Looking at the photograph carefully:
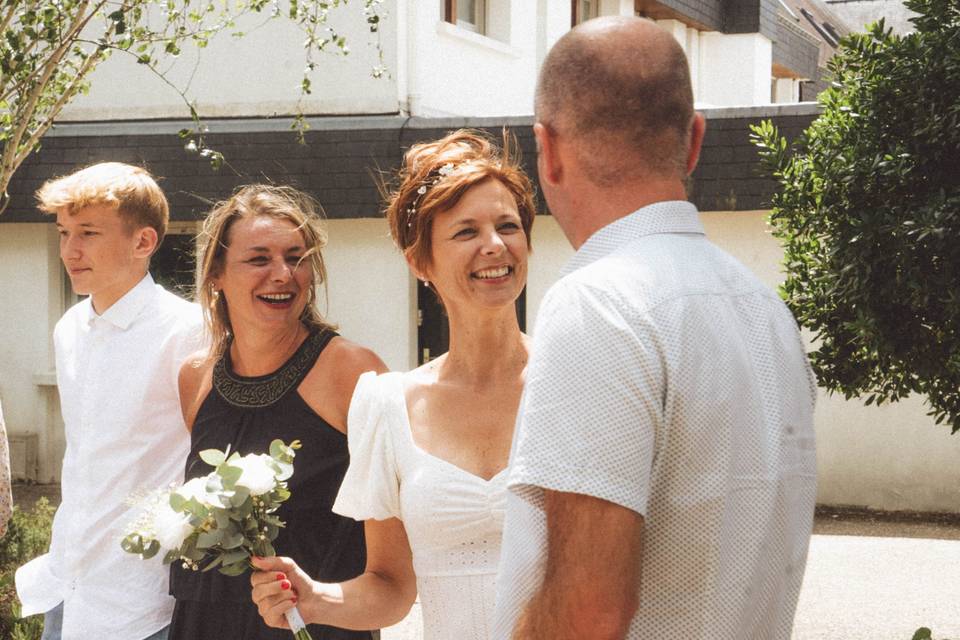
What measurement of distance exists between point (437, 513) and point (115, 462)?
1.58 meters

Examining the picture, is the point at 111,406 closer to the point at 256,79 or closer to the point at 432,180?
the point at 432,180

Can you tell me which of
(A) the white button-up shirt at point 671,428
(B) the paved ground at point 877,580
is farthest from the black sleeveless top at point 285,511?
(B) the paved ground at point 877,580

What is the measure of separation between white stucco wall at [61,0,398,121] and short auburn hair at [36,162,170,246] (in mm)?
7940

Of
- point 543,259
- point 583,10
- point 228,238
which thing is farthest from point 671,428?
point 583,10

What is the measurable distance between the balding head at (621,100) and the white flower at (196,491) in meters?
1.55

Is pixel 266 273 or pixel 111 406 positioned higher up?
pixel 266 273

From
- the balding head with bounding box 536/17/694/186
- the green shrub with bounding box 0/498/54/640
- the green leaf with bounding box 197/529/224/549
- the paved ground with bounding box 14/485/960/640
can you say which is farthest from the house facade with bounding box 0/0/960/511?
the balding head with bounding box 536/17/694/186

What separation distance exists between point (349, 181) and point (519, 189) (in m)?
9.13

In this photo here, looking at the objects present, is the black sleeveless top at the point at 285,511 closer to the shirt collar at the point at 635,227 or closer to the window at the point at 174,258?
the shirt collar at the point at 635,227

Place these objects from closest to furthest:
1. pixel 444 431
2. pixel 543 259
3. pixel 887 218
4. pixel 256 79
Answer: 1. pixel 444 431
2. pixel 887 218
3. pixel 543 259
4. pixel 256 79

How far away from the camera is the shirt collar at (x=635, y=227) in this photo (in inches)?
76.2

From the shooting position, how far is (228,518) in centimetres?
307

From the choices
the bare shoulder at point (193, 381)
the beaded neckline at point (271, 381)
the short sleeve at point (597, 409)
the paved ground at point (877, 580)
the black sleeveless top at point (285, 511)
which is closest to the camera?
the short sleeve at point (597, 409)

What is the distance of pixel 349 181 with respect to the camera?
12.1 metres
